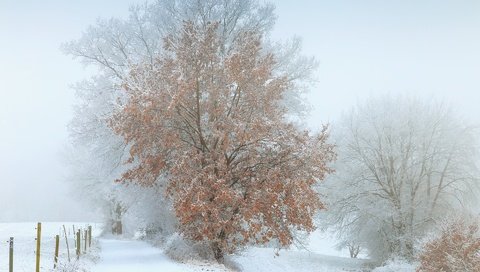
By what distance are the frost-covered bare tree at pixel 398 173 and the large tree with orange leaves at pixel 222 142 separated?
47.2ft

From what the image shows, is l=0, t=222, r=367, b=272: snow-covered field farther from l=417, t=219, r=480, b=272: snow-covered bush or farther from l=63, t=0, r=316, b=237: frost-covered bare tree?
l=417, t=219, r=480, b=272: snow-covered bush

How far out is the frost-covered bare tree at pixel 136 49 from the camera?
2525cm

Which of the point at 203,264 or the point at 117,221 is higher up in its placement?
the point at 117,221

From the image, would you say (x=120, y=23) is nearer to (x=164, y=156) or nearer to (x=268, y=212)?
(x=164, y=156)

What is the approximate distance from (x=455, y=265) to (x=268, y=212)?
8819mm

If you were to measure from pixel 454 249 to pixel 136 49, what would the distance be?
60.3 ft

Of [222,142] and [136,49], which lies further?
[136,49]

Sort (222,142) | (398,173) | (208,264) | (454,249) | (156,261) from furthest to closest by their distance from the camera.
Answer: (398,173)
(454,249)
(156,261)
(222,142)
(208,264)

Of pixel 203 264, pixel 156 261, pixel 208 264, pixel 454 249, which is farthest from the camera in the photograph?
pixel 454 249

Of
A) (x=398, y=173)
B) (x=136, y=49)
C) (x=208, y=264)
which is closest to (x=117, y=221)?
(x=136, y=49)

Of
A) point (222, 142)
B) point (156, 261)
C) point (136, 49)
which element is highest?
point (136, 49)

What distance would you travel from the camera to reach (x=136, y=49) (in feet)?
87.3

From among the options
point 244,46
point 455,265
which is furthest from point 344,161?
point 244,46

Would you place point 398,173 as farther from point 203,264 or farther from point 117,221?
point 117,221
